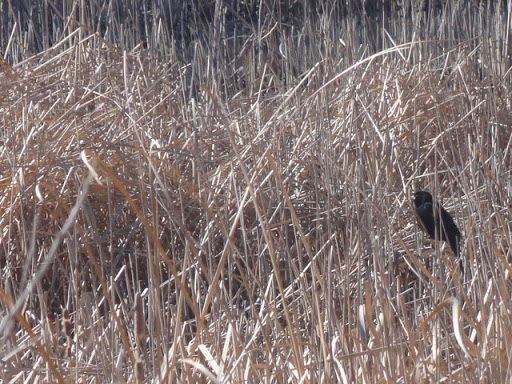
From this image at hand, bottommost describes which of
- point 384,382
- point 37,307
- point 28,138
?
point 37,307

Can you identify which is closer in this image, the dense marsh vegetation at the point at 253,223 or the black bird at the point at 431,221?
the dense marsh vegetation at the point at 253,223

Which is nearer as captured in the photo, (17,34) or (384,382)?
(384,382)

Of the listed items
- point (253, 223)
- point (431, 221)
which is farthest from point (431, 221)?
point (253, 223)

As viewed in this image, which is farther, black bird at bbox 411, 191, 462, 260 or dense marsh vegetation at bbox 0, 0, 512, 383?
black bird at bbox 411, 191, 462, 260

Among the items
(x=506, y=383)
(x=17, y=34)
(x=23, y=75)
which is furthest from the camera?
(x=17, y=34)

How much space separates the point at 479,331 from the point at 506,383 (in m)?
0.14

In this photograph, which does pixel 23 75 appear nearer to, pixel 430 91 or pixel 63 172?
pixel 63 172

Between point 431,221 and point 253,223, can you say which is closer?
point 431,221

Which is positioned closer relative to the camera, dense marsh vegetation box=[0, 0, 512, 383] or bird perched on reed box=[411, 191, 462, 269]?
dense marsh vegetation box=[0, 0, 512, 383]

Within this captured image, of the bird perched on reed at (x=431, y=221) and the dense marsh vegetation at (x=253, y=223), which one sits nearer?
the dense marsh vegetation at (x=253, y=223)

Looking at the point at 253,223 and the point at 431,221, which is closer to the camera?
the point at 431,221

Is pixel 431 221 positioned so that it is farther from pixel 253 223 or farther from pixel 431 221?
pixel 253 223

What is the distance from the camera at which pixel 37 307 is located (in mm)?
2096

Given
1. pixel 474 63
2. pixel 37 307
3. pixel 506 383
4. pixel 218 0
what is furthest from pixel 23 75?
pixel 506 383
